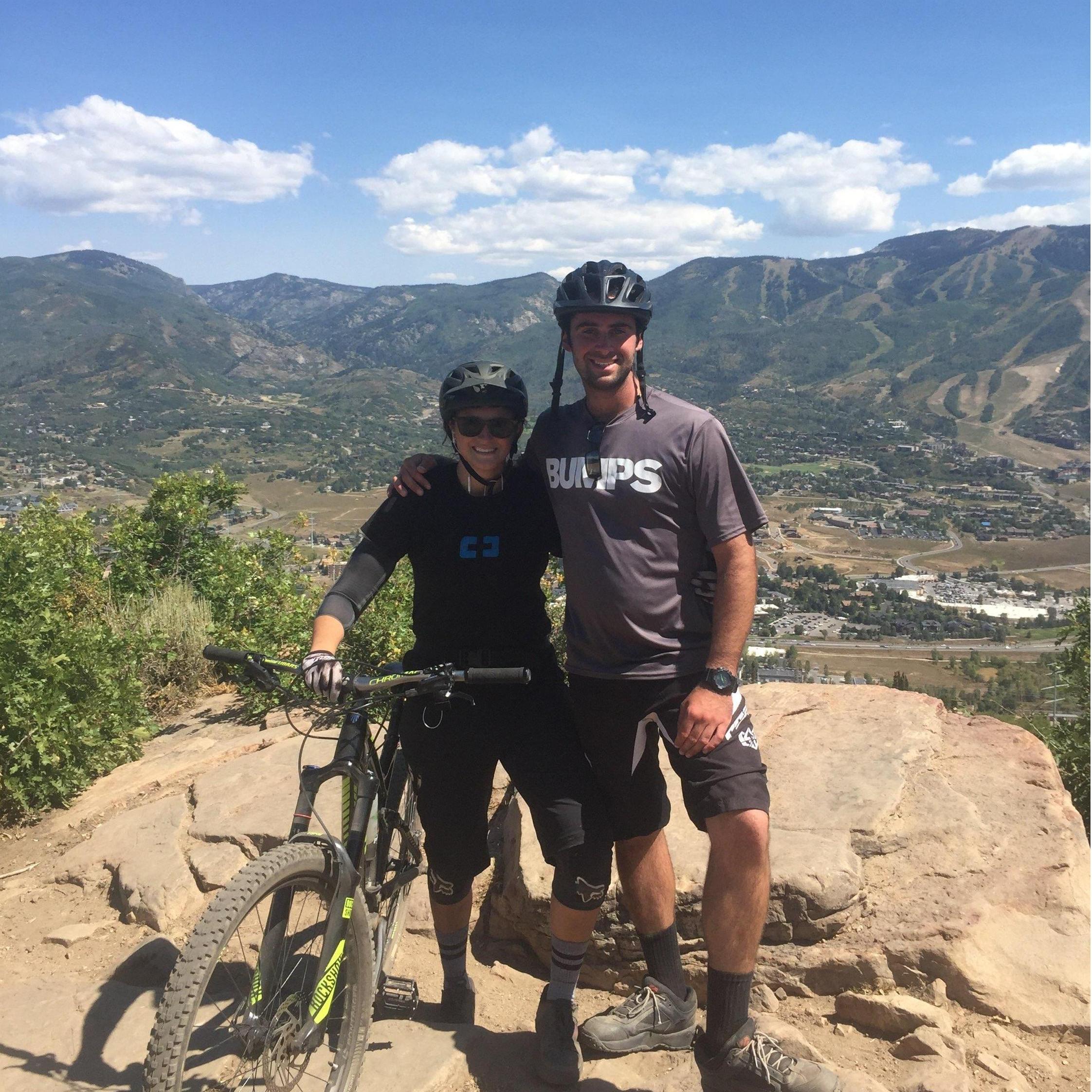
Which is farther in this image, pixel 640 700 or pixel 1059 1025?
pixel 1059 1025

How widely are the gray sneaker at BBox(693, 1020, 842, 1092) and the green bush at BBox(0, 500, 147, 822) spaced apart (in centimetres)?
419

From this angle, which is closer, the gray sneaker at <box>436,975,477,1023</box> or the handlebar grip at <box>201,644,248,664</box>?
the handlebar grip at <box>201,644,248,664</box>

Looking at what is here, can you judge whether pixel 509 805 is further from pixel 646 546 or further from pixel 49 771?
pixel 49 771

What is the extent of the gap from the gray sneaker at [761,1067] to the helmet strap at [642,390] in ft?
6.90

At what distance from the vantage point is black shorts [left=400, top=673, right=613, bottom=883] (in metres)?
2.95

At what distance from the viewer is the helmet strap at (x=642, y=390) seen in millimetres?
2977

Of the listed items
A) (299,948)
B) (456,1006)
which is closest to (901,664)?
(456,1006)

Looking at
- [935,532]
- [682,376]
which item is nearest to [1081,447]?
[935,532]

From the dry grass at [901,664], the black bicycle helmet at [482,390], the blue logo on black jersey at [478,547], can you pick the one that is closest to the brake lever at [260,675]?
the blue logo on black jersey at [478,547]

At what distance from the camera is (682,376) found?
191 meters

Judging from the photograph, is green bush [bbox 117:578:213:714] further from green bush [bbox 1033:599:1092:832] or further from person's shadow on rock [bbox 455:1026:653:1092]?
green bush [bbox 1033:599:1092:832]

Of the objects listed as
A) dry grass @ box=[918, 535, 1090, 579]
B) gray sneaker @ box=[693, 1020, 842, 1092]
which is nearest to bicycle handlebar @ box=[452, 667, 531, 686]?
gray sneaker @ box=[693, 1020, 842, 1092]

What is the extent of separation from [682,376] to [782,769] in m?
193

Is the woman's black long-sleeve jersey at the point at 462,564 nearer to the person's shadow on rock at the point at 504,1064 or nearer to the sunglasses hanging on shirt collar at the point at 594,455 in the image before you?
the sunglasses hanging on shirt collar at the point at 594,455
